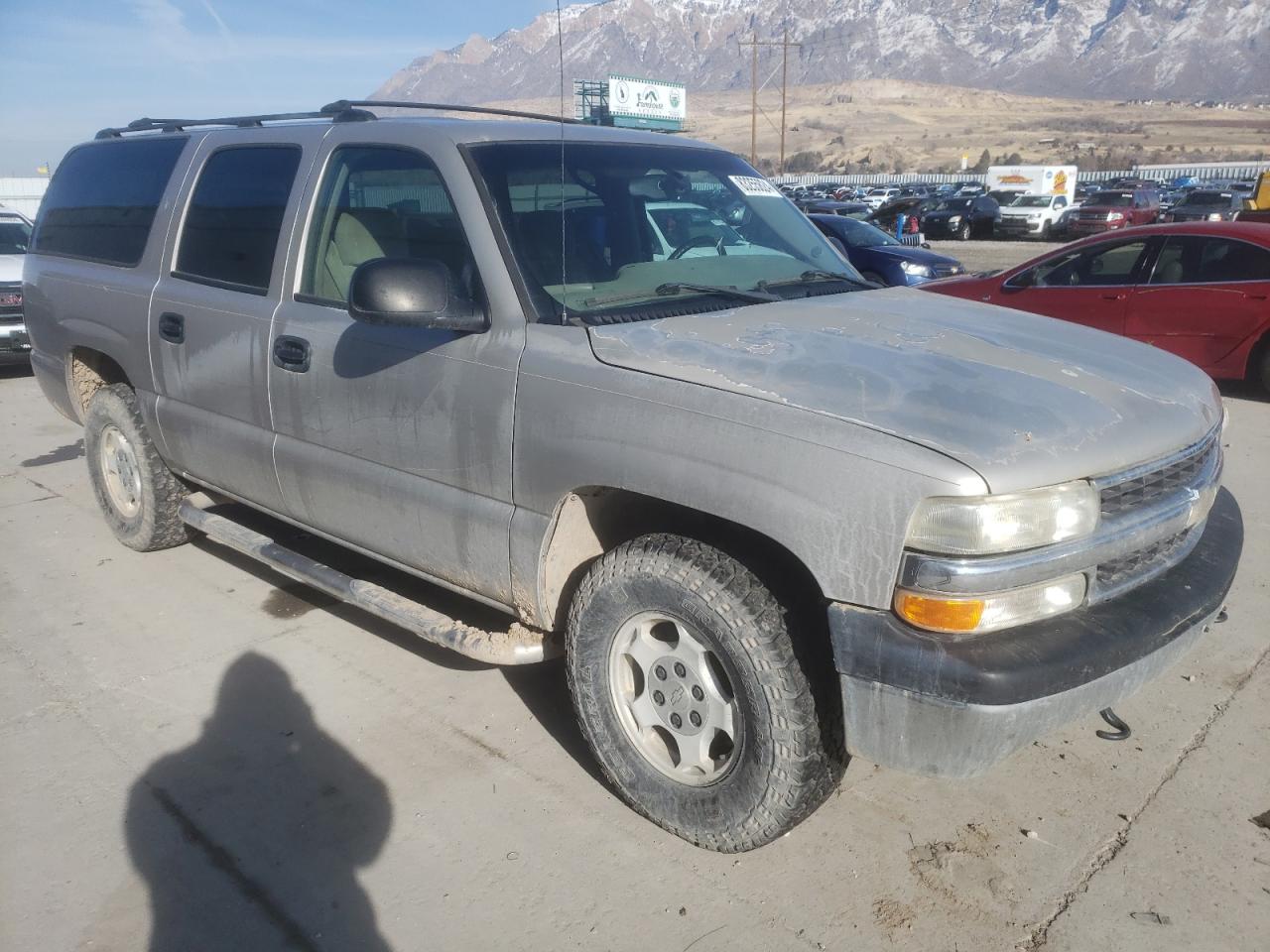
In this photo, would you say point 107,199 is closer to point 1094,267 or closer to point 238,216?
point 238,216

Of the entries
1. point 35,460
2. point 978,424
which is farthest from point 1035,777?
point 35,460

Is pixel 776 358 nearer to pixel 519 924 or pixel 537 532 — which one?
pixel 537 532

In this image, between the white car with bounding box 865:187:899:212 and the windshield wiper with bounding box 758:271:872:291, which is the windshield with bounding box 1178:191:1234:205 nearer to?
the white car with bounding box 865:187:899:212

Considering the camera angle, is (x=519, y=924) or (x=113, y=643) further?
(x=113, y=643)

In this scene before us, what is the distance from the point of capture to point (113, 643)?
4.13 m

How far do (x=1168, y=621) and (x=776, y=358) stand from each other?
1171mm

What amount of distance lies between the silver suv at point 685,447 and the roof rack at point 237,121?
0.05 m

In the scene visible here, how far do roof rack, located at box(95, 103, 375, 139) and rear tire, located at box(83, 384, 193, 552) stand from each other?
1249mm

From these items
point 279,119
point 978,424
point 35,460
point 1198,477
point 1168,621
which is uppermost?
point 279,119

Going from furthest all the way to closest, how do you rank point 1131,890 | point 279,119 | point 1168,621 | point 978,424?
point 279,119
point 1131,890
point 1168,621
point 978,424

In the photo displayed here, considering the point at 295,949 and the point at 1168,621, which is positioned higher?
the point at 1168,621

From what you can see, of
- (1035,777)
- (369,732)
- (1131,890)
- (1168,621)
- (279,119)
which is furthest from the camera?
(279,119)

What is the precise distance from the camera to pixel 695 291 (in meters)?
3.14

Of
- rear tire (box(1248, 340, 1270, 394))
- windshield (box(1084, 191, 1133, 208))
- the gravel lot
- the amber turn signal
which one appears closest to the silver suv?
the amber turn signal
